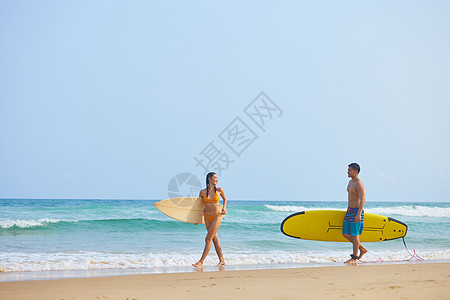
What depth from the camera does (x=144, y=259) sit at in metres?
7.28

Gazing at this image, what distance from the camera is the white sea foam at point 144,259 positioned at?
6.60 metres

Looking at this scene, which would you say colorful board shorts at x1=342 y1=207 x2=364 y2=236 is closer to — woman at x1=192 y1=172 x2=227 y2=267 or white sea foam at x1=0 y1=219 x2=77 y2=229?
woman at x1=192 y1=172 x2=227 y2=267

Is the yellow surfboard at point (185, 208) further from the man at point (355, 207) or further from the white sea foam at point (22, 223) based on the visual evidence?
the white sea foam at point (22, 223)

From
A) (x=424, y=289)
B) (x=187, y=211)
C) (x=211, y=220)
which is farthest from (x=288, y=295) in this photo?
(x=187, y=211)

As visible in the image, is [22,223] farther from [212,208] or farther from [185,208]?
[212,208]

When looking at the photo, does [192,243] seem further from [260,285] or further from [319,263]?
[260,285]

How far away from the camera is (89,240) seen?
10.4 metres

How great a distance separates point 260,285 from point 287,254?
3.97 m

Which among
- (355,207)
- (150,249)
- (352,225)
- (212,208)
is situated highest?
(355,207)

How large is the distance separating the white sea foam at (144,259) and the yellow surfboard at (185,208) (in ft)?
2.35

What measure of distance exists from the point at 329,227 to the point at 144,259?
3336mm

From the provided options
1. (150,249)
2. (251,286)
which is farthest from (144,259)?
(251,286)

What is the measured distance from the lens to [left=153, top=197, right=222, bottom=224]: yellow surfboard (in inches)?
277

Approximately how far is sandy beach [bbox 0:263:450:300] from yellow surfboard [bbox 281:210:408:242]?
7.25 feet
